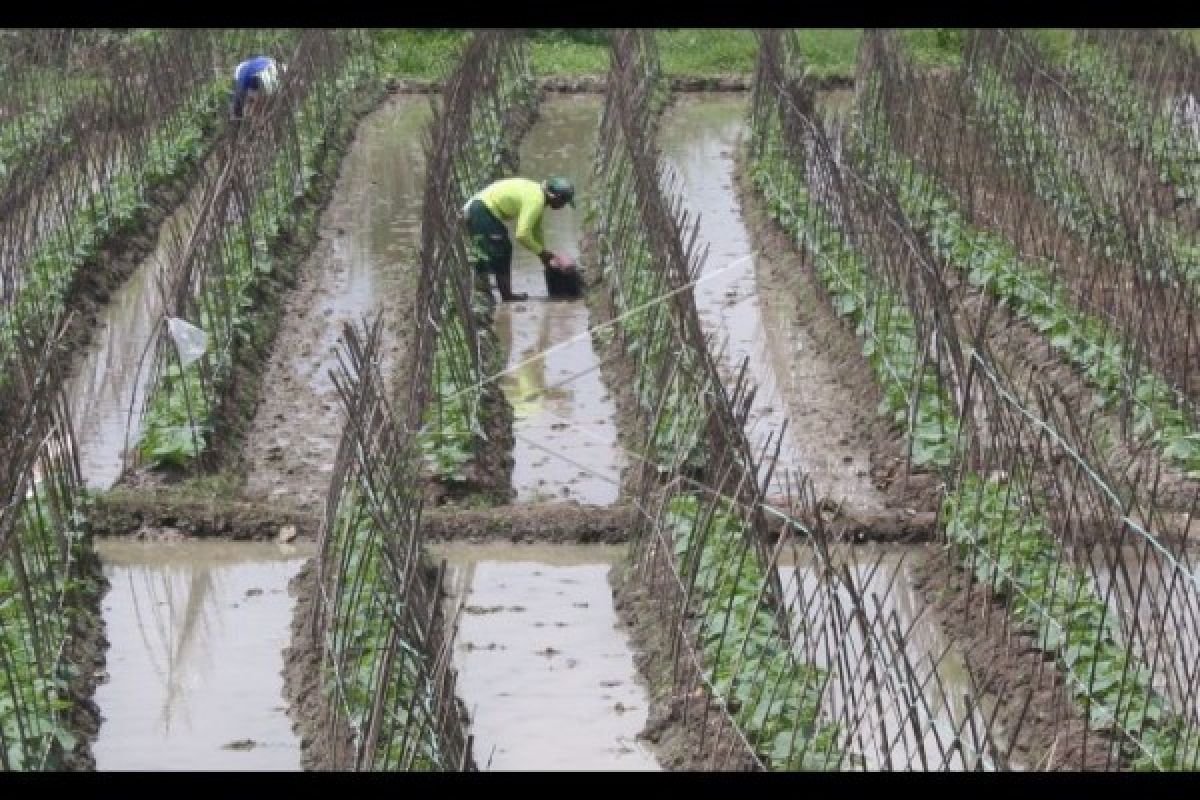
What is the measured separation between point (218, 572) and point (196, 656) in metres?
0.92

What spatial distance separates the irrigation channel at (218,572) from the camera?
8.56m

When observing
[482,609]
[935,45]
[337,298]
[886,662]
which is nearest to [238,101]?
[337,298]

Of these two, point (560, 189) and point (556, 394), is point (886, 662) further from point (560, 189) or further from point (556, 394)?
point (560, 189)

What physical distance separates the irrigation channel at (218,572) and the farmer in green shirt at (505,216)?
69 cm

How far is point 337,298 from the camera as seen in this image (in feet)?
47.6

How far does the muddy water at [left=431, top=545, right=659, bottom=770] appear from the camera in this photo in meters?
8.38

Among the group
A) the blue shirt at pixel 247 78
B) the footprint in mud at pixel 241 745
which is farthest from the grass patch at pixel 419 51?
the footprint in mud at pixel 241 745

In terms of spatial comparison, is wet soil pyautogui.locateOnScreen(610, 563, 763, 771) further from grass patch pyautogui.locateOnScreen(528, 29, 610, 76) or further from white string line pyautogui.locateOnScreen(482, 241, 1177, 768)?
grass patch pyautogui.locateOnScreen(528, 29, 610, 76)

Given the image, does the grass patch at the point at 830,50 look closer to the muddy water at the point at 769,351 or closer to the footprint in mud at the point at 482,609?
the muddy water at the point at 769,351

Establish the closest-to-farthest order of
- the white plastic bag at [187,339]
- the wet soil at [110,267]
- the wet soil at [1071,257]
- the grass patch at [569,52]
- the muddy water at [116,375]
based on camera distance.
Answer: the wet soil at [1071,257] < the white plastic bag at [187,339] < the muddy water at [116,375] < the wet soil at [110,267] < the grass patch at [569,52]

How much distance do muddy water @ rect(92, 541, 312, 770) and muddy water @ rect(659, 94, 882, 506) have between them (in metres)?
2.43

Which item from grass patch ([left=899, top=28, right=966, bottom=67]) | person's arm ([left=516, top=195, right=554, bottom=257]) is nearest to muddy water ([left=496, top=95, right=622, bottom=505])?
person's arm ([left=516, top=195, right=554, bottom=257])
